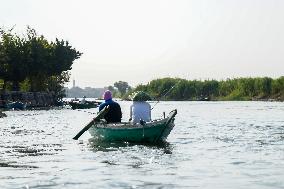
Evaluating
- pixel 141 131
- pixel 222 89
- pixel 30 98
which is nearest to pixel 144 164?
pixel 141 131

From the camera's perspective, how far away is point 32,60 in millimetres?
100250

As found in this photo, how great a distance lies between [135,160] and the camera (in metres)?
21.3

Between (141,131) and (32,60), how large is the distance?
7647 cm

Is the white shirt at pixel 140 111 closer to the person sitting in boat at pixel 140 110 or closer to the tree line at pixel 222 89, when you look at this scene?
the person sitting in boat at pixel 140 110

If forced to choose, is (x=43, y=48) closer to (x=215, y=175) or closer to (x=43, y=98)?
(x=43, y=98)

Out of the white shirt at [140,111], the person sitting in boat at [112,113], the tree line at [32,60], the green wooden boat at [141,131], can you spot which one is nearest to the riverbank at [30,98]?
the tree line at [32,60]

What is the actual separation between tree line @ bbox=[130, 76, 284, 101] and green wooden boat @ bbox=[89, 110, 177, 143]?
108935 mm

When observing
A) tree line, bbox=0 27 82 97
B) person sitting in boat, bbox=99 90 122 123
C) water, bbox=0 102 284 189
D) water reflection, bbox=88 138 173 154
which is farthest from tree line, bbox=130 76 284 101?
water, bbox=0 102 284 189

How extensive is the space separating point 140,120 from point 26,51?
79.2 meters

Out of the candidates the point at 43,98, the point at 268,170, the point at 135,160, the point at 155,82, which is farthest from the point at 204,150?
the point at 155,82

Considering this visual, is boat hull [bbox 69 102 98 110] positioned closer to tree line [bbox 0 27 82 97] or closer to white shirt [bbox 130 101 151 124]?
tree line [bbox 0 27 82 97]

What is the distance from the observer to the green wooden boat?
2667cm

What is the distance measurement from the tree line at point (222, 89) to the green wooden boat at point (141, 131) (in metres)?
109

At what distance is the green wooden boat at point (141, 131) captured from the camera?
26.7m
